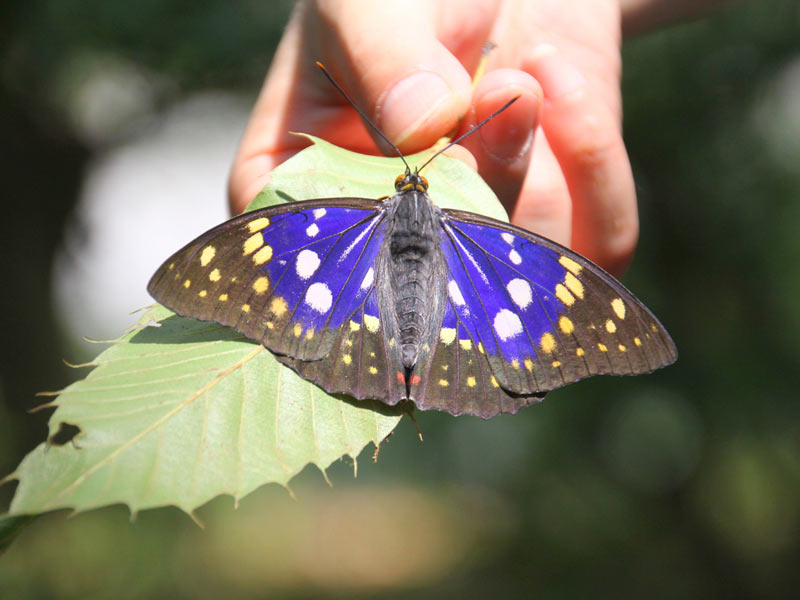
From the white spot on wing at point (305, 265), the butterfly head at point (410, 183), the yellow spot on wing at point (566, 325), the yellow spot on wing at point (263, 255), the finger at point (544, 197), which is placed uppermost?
the finger at point (544, 197)

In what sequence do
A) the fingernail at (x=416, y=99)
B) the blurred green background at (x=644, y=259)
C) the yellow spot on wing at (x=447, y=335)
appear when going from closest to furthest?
1. the yellow spot on wing at (x=447, y=335)
2. the fingernail at (x=416, y=99)
3. the blurred green background at (x=644, y=259)

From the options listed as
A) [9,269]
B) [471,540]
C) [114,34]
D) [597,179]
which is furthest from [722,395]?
[471,540]

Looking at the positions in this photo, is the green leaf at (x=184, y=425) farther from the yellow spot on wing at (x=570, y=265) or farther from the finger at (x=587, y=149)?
the finger at (x=587, y=149)

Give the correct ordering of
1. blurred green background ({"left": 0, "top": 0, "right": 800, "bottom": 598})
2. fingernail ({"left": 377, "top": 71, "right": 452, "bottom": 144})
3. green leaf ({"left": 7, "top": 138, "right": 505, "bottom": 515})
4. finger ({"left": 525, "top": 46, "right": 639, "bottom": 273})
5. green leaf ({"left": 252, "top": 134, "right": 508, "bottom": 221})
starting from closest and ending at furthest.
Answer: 1. green leaf ({"left": 7, "top": 138, "right": 505, "bottom": 515})
2. green leaf ({"left": 252, "top": 134, "right": 508, "bottom": 221})
3. fingernail ({"left": 377, "top": 71, "right": 452, "bottom": 144})
4. finger ({"left": 525, "top": 46, "right": 639, "bottom": 273})
5. blurred green background ({"left": 0, "top": 0, "right": 800, "bottom": 598})

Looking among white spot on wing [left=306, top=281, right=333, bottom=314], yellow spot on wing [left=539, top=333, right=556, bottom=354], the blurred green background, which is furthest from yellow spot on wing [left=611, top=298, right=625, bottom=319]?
the blurred green background

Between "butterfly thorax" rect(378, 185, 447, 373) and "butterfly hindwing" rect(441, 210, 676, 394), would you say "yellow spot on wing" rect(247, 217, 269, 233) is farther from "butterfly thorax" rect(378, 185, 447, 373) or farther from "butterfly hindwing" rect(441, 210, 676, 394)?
"butterfly hindwing" rect(441, 210, 676, 394)

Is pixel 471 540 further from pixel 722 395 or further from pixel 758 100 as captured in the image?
pixel 758 100

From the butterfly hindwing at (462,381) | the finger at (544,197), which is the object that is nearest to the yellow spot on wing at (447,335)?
the butterfly hindwing at (462,381)
